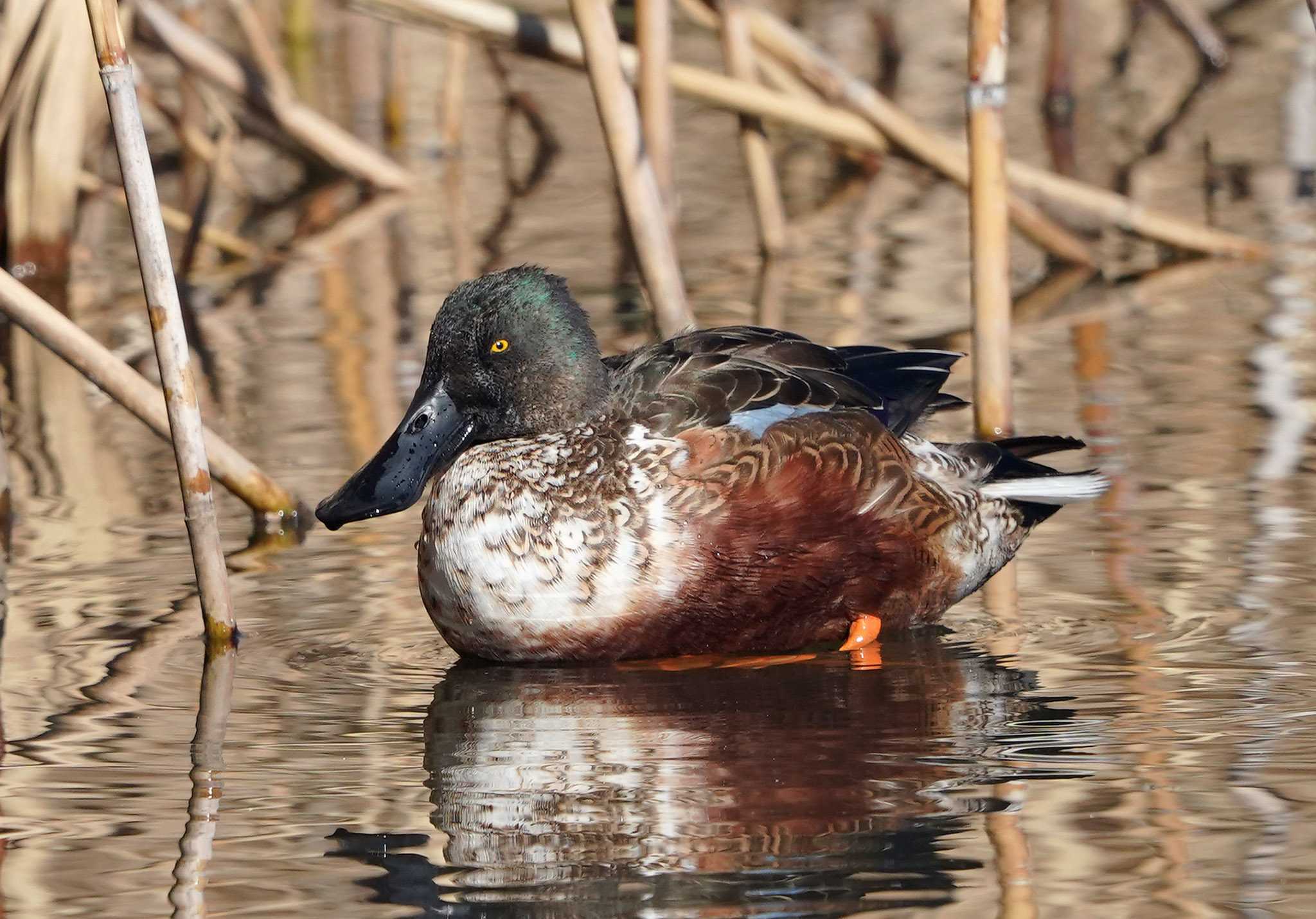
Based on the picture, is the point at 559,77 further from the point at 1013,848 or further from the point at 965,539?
the point at 1013,848

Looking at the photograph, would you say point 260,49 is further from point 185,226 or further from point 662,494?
point 662,494

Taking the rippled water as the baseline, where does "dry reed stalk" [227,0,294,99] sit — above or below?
above

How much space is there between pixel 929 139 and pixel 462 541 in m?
3.99

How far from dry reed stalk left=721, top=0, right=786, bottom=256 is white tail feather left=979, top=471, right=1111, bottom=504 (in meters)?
3.39

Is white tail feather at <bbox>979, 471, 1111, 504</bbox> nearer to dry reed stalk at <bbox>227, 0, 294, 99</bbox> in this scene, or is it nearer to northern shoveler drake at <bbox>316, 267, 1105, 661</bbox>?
northern shoveler drake at <bbox>316, 267, 1105, 661</bbox>

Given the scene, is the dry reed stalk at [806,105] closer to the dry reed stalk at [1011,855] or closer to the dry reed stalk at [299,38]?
the dry reed stalk at [1011,855]

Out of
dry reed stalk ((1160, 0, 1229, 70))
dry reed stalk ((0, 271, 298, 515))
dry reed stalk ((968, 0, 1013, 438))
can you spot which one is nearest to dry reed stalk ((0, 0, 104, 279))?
dry reed stalk ((0, 271, 298, 515))

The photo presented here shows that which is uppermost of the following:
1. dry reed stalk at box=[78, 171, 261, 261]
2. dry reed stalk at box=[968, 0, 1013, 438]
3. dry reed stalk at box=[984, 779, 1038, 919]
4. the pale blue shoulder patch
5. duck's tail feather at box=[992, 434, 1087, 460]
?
dry reed stalk at box=[78, 171, 261, 261]

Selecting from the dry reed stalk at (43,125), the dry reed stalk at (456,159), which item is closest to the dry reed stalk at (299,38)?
the dry reed stalk at (456,159)

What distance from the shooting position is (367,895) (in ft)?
11.3

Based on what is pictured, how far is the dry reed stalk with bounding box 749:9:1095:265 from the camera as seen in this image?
27.4 ft

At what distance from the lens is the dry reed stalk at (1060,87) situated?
1232 cm

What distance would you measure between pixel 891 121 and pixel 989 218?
243cm

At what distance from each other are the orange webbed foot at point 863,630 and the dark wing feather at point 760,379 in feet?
1.70
